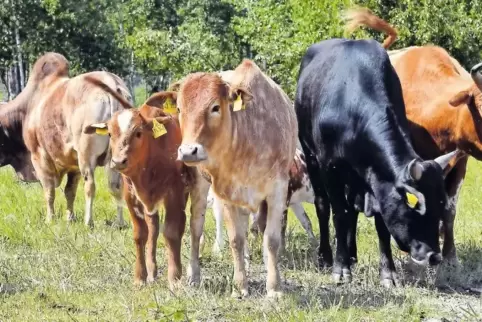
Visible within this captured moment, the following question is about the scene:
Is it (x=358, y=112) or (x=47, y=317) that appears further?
(x=358, y=112)

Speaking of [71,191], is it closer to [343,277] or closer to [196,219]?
[196,219]

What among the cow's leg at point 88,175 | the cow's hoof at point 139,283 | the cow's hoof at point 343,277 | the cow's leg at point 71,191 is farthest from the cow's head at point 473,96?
the cow's leg at point 71,191

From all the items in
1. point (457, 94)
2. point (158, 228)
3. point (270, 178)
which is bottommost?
point (158, 228)

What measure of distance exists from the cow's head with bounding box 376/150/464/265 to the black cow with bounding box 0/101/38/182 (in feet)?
22.9

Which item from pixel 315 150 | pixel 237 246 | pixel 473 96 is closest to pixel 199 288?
pixel 237 246

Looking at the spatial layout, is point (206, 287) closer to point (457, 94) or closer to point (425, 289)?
point (425, 289)

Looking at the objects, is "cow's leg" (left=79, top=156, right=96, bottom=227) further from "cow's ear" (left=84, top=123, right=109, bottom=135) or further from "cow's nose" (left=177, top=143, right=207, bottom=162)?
"cow's nose" (left=177, top=143, right=207, bottom=162)

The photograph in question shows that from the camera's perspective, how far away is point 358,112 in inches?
275

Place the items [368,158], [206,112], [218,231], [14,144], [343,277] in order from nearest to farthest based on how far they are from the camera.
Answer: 1. [206,112]
2. [368,158]
3. [343,277]
4. [218,231]
5. [14,144]

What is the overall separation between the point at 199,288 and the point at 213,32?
36067 millimetres

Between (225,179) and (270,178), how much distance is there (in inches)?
14.0

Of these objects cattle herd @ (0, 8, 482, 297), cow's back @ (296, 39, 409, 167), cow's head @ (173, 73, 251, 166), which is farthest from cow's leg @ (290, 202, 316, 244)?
cow's head @ (173, 73, 251, 166)

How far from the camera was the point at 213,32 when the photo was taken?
137ft

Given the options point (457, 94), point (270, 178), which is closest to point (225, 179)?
point (270, 178)
